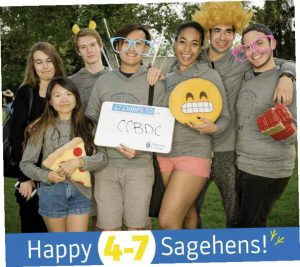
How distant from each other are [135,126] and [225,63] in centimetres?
79

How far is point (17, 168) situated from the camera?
12.8 feet

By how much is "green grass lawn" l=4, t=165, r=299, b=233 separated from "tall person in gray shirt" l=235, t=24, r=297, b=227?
0.10m

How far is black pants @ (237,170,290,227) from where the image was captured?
382 centimetres

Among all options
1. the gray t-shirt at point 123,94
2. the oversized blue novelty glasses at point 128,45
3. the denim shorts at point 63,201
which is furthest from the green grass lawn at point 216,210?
the oversized blue novelty glasses at point 128,45

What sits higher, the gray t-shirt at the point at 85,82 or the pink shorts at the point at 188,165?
the gray t-shirt at the point at 85,82

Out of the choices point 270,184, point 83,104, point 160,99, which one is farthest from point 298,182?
point 83,104

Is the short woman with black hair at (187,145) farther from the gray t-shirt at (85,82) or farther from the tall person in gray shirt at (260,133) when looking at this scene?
the gray t-shirt at (85,82)

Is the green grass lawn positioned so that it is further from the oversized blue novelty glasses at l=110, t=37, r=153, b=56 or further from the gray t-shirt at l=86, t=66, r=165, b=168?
the oversized blue novelty glasses at l=110, t=37, r=153, b=56

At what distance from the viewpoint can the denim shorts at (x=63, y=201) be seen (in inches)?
149

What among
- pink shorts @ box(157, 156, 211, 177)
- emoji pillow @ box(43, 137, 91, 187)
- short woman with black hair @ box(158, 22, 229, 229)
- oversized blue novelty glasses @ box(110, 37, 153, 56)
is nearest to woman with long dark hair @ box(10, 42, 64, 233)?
emoji pillow @ box(43, 137, 91, 187)

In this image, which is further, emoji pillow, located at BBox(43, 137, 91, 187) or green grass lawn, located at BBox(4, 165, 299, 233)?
green grass lawn, located at BBox(4, 165, 299, 233)

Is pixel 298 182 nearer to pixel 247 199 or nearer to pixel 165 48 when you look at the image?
pixel 247 199

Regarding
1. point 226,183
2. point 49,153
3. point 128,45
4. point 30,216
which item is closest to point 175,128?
point 226,183

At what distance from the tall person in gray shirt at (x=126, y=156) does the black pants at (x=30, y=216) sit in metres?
0.47
